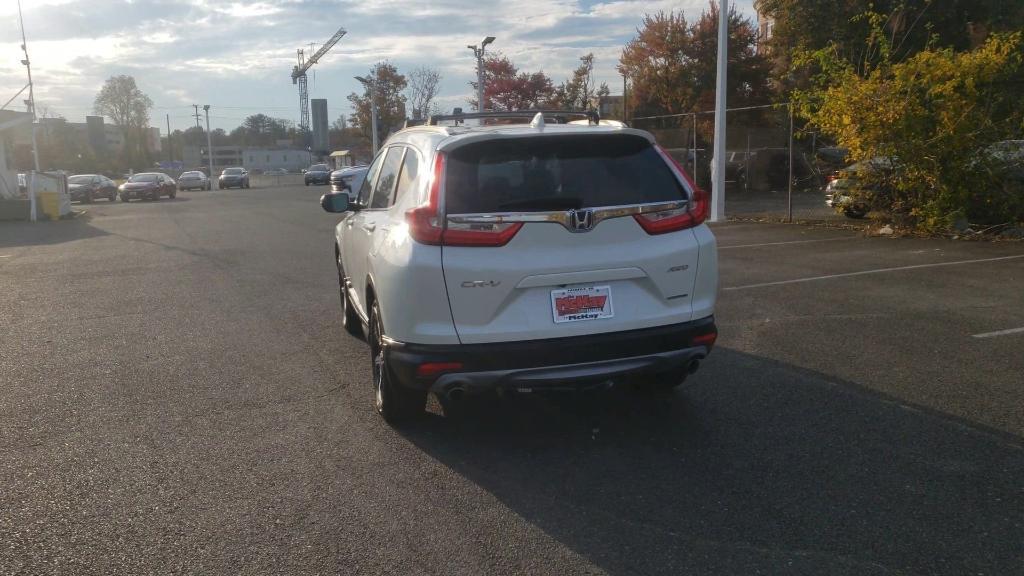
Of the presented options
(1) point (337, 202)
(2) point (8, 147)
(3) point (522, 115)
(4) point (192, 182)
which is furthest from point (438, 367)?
(4) point (192, 182)

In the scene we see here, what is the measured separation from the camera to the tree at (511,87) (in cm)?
4338

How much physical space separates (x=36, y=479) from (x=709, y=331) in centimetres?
374

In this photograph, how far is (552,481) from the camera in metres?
4.40

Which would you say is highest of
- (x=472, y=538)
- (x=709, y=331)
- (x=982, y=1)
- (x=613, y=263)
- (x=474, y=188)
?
(x=982, y=1)

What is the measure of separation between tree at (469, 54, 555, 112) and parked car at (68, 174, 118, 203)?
1943cm

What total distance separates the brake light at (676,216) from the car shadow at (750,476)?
121 cm

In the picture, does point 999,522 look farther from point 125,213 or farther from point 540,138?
point 125,213

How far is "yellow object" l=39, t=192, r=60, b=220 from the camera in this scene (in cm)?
2711

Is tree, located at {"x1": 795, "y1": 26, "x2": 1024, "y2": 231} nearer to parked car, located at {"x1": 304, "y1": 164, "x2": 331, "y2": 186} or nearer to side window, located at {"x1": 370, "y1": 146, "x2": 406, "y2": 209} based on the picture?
side window, located at {"x1": 370, "y1": 146, "x2": 406, "y2": 209}

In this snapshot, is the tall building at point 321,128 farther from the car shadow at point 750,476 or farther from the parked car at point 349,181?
the car shadow at point 750,476

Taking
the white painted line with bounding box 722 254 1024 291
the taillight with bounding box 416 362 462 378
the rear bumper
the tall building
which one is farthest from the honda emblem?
the tall building

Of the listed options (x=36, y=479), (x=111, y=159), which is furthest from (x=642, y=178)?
(x=111, y=159)

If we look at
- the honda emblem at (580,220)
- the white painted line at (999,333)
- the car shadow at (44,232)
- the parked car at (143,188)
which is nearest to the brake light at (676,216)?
the honda emblem at (580,220)

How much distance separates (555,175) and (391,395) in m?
1.62
